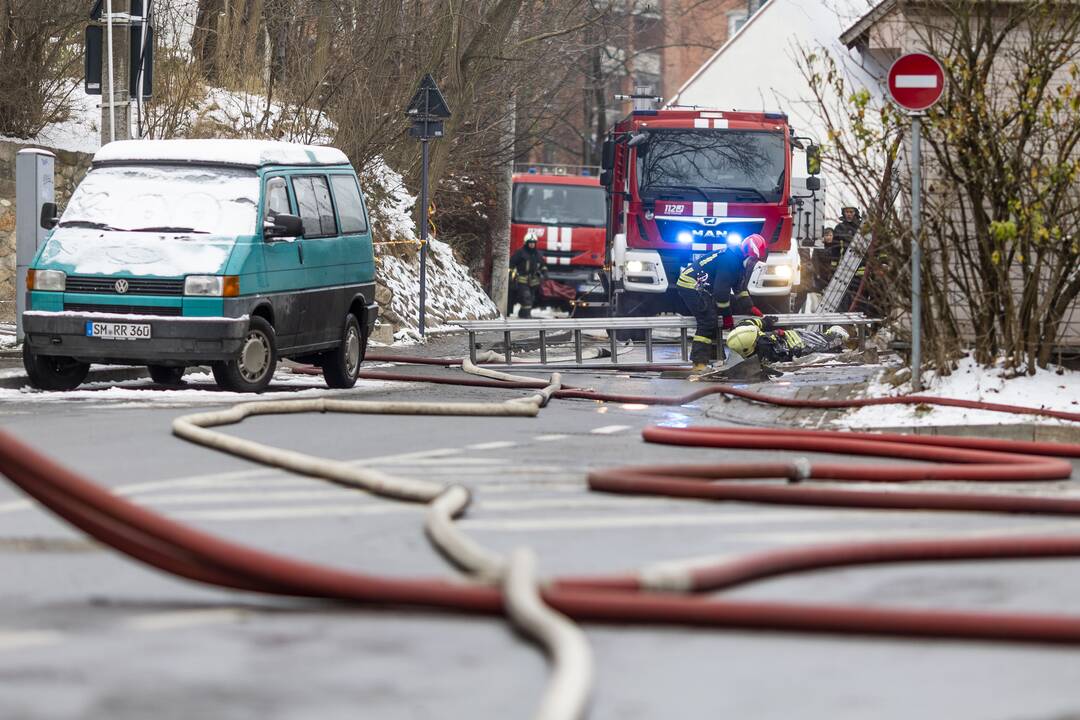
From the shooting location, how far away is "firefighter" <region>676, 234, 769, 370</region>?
20.6m

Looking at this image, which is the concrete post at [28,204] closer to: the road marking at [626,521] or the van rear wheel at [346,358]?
the van rear wheel at [346,358]

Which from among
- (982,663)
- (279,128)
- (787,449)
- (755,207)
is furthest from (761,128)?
(982,663)

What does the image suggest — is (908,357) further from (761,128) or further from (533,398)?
(761,128)

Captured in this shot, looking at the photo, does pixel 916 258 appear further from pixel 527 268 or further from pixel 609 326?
pixel 527 268

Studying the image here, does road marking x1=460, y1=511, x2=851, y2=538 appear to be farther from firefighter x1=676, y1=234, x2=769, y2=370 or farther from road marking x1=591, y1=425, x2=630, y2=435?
firefighter x1=676, y1=234, x2=769, y2=370

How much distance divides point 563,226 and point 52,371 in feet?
80.0

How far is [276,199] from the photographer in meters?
15.9

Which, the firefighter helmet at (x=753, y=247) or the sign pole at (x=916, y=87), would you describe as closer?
the sign pole at (x=916, y=87)

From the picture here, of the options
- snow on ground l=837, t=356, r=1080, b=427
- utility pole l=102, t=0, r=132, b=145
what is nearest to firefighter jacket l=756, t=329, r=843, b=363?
snow on ground l=837, t=356, r=1080, b=427

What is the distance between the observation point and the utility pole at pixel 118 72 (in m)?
19.3

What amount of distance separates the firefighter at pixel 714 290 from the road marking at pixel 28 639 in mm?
15283

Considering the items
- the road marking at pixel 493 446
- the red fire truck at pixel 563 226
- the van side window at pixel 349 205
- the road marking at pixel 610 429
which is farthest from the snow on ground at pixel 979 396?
the red fire truck at pixel 563 226

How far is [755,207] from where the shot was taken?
24406 mm

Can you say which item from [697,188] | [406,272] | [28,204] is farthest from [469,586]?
[406,272]
